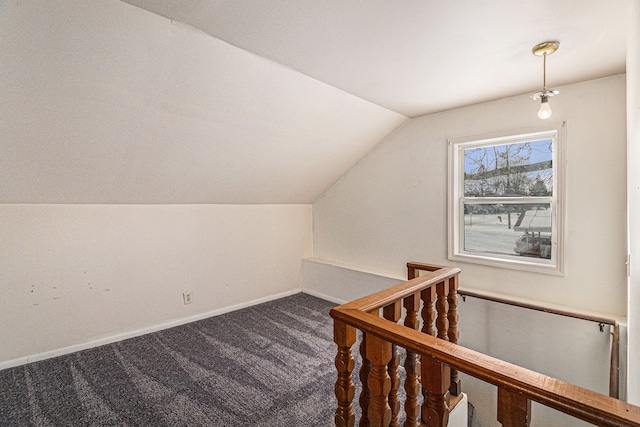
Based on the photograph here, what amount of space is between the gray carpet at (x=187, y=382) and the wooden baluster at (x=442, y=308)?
0.88m

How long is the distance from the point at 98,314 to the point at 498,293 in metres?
3.63

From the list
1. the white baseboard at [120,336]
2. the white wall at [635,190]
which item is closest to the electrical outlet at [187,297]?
the white baseboard at [120,336]

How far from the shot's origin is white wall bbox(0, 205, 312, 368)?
2590mm

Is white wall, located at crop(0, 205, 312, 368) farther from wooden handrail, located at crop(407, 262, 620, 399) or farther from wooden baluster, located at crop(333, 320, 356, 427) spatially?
wooden baluster, located at crop(333, 320, 356, 427)

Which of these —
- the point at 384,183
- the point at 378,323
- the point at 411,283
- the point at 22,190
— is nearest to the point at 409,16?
the point at 411,283

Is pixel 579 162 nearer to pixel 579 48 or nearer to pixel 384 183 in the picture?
pixel 579 48

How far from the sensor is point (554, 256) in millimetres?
2688

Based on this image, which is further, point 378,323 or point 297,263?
point 297,263

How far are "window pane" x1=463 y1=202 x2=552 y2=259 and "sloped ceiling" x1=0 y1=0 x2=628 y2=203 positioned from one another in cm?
102

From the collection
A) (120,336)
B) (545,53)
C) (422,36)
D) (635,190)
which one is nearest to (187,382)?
(120,336)

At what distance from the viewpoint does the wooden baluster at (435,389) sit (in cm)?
111

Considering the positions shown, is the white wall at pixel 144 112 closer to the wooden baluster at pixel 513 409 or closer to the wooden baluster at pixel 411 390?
the wooden baluster at pixel 411 390

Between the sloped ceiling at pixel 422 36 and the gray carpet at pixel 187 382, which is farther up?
the sloped ceiling at pixel 422 36

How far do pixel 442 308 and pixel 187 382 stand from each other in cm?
186
